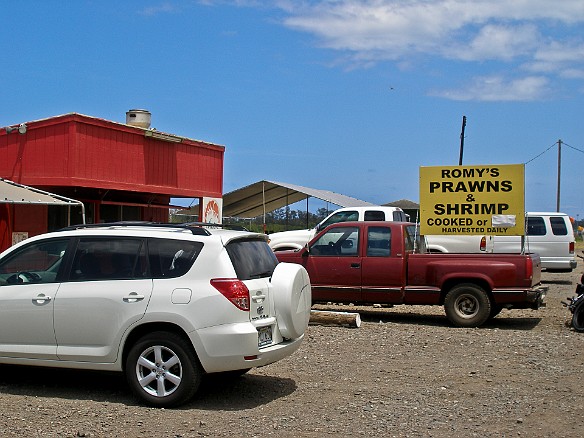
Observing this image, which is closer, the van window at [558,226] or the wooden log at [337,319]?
the wooden log at [337,319]

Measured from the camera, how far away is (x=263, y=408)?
7.61 meters

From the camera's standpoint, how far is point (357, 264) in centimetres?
1411

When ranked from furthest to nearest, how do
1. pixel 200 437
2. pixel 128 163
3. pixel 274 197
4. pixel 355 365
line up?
pixel 274 197 → pixel 128 163 → pixel 355 365 → pixel 200 437

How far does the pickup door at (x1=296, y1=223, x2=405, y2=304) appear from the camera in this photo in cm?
1394

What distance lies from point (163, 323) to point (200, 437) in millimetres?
1357

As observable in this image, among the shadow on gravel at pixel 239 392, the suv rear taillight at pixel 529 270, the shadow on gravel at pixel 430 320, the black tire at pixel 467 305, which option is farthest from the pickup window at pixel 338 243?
the shadow on gravel at pixel 239 392

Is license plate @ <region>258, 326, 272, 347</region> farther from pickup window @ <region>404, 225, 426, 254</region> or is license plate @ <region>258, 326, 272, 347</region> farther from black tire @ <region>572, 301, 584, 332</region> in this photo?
black tire @ <region>572, 301, 584, 332</region>

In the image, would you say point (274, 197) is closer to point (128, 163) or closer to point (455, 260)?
point (128, 163)

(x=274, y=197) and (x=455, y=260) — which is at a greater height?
(x=274, y=197)

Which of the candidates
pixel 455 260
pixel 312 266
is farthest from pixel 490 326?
pixel 312 266

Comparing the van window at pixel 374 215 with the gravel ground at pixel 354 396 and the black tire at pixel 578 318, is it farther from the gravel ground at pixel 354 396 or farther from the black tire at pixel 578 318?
the gravel ground at pixel 354 396

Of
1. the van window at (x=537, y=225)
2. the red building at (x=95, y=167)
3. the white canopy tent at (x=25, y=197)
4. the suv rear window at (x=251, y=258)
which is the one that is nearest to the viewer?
the suv rear window at (x=251, y=258)

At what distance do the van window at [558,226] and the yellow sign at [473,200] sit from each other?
30.7 feet

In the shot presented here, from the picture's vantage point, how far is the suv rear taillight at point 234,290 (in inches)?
289
